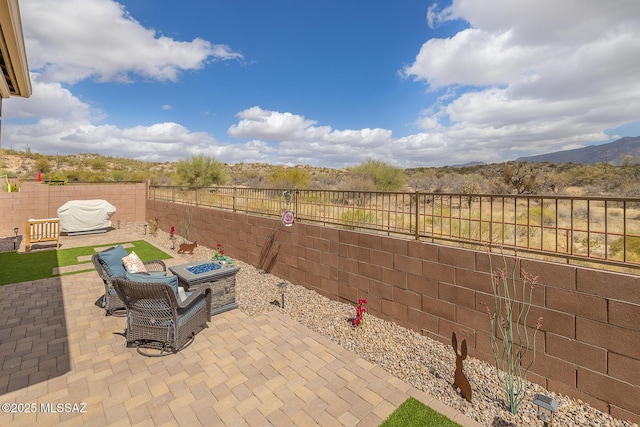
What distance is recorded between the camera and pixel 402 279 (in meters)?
4.50

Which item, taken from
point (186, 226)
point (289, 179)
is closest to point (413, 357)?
point (186, 226)

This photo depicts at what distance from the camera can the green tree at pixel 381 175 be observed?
66.1 ft

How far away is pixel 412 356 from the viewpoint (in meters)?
3.76

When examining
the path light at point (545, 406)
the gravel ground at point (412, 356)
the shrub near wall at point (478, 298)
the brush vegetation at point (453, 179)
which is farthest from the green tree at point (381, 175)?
the path light at point (545, 406)

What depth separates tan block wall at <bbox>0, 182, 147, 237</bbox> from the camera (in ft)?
40.9

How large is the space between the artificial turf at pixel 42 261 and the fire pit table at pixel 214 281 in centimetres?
456

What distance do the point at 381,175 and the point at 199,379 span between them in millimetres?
18550

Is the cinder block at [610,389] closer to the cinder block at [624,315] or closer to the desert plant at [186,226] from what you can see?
the cinder block at [624,315]

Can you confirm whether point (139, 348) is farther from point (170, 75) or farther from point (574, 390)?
point (170, 75)

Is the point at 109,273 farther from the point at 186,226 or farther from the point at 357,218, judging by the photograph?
the point at 186,226

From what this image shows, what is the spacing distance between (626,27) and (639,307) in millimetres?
10365

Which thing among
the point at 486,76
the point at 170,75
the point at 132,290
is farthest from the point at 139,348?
the point at 170,75

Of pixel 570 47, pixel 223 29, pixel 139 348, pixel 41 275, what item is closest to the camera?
pixel 139 348

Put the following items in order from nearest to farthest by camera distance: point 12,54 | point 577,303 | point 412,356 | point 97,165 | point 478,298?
point 577,303, point 478,298, point 412,356, point 12,54, point 97,165
